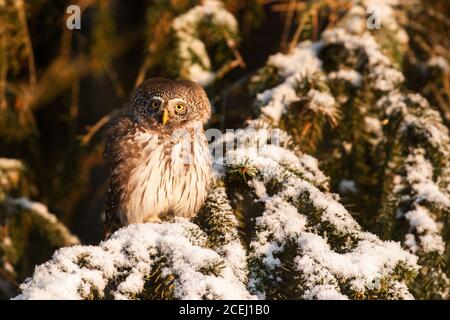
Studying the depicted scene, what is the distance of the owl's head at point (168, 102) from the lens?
9.48ft

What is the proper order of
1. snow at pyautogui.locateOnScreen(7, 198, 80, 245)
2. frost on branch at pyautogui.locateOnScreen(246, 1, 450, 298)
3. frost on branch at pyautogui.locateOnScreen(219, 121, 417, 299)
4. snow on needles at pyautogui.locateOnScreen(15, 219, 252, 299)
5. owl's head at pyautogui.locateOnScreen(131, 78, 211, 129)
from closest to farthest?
snow on needles at pyautogui.locateOnScreen(15, 219, 252, 299)
frost on branch at pyautogui.locateOnScreen(219, 121, 417, 299)
frost on branch at pyautogui.locateOnScreen(246, 1, 450, 298)
owl's head at pyautogui.locateOnScreen(131, 78, 211, 129)
snow at pyautogui.locateOnScreen(7, 198, 80, 245)

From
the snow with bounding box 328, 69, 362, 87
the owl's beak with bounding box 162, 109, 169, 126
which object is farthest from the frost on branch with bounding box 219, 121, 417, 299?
the snow with bounding box 328, 69, 362, 87

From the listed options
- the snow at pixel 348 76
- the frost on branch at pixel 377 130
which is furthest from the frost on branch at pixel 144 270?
the snow at pixel 348 76

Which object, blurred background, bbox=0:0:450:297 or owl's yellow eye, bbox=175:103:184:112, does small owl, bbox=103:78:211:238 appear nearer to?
owl's yellow eye, bbox=175:103:184:112

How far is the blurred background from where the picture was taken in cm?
337

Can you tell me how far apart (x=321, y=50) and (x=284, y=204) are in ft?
3.98

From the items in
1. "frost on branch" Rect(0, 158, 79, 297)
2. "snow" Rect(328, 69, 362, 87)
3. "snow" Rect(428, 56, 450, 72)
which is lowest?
"frost on branch" Rect(0, 158, 79, 297)

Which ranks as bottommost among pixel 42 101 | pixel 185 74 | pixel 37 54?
pixel 42 101

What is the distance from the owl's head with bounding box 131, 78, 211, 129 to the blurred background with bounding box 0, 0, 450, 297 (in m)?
0.25

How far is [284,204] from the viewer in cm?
217

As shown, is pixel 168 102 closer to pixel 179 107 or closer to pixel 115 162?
pixel 179 107

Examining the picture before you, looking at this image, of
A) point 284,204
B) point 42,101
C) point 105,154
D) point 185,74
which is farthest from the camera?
point 42,101
